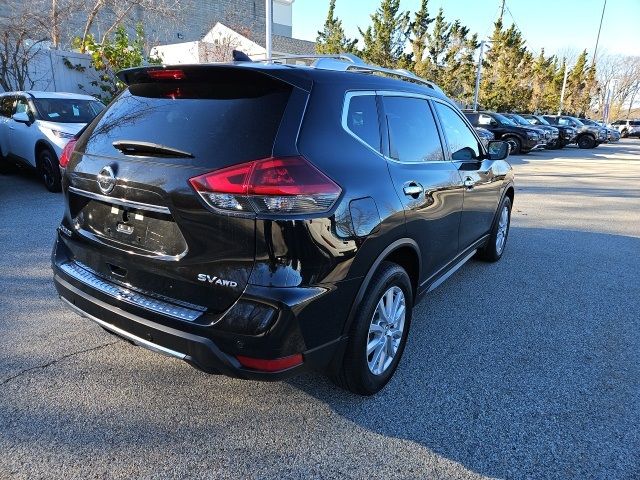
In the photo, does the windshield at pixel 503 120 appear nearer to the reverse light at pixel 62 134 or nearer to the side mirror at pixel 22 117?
the reverse light at pixel 62 134

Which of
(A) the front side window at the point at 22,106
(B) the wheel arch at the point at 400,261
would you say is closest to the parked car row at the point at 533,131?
(A) the front side window at the point at 22,106

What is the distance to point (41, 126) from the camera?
829 cm

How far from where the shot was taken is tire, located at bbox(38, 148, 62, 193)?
318 inches

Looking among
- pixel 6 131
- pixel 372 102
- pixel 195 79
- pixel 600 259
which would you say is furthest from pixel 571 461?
pixel 6 131

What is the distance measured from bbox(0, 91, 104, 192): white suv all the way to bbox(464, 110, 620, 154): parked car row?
547 inches

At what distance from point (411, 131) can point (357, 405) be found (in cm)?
182

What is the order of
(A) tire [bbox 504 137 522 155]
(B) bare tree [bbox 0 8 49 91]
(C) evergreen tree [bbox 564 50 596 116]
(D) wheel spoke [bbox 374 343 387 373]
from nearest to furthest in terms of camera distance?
1. (D) wheel spoke [bbox 374 343 387 373]
2. (B) bare tree [bbox 0 8 49 91]
3. (A) tire [bbox 504 137 522 155]
4. (C) evergreen tree [bbox 564 50 596 116]

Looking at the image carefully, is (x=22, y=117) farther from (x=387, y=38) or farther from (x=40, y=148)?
(x=387, y=38)

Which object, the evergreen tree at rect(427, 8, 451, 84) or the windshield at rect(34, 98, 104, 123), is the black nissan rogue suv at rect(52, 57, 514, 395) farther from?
the evergreen tree at rect(427, 8, 451, 84)

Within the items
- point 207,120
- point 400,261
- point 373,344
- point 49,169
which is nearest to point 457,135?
point 400,261

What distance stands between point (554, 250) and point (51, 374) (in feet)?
19.0

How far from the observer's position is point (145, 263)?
2.36 meters

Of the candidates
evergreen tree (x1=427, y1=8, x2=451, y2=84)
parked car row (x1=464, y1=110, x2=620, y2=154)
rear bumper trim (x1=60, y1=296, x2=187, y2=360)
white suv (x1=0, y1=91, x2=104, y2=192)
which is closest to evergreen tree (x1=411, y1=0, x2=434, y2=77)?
evergreen tree (x1=427, y1=8, x2=451, y2=84)

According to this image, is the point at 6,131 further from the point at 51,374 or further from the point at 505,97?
the point at 505,97
